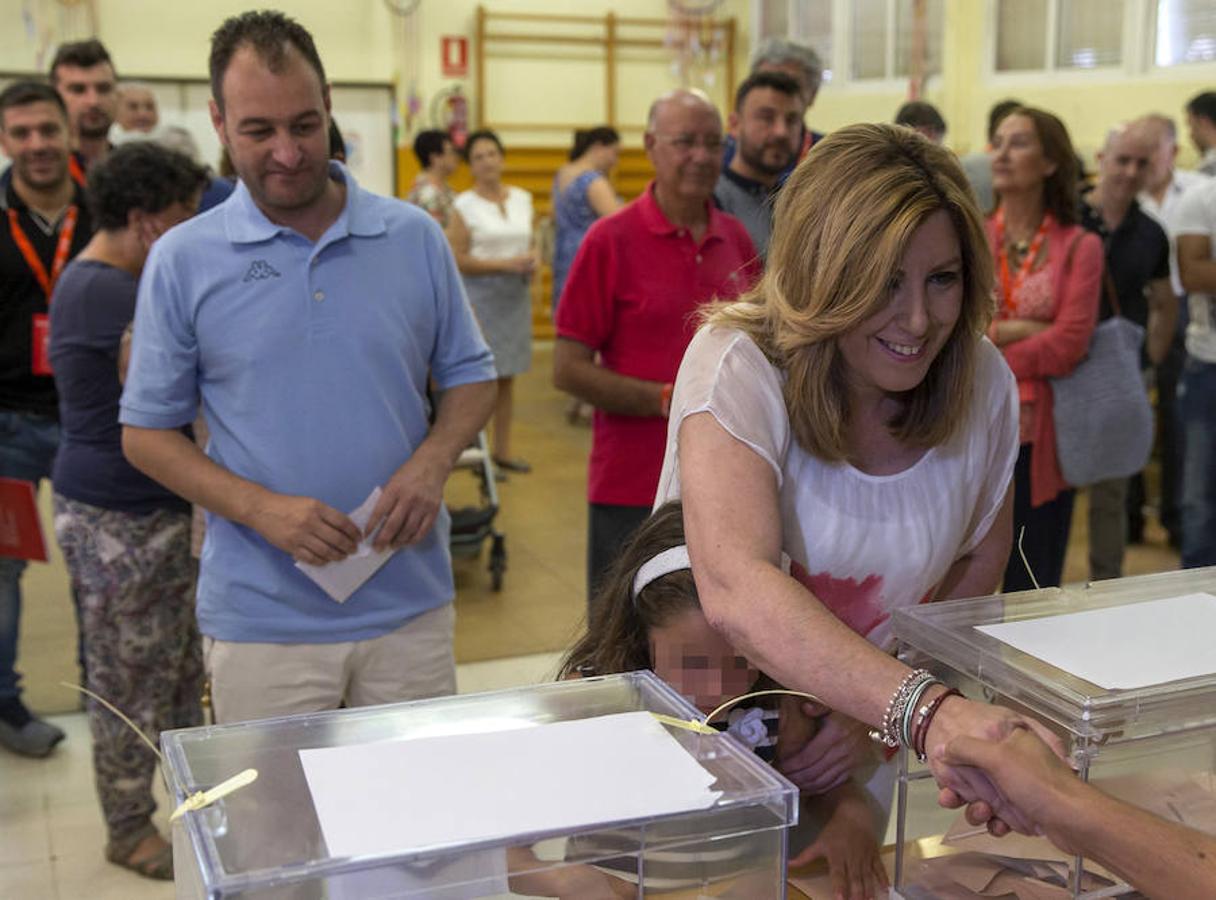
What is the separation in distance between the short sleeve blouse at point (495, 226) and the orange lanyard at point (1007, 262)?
3.57 metres

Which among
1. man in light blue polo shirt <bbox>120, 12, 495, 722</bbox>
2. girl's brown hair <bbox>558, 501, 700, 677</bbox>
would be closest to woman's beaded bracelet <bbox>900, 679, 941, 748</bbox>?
girl's brown hair <bbox>558, 501, 700, 677</bbox>

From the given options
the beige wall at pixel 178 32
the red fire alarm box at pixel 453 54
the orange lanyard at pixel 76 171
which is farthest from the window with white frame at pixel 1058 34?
the orange lanyard at pixel 76 171

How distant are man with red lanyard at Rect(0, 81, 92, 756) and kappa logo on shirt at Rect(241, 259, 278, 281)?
1361 millimetres

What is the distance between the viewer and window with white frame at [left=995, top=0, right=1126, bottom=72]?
7836mm

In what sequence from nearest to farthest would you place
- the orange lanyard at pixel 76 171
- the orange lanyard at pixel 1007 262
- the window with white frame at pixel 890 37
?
the orange lanyard at pixel 1007 262
the orange lanyard at pixel 76 171
the window with white frame at pixel 890 37

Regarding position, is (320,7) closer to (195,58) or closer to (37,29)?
(195,58)

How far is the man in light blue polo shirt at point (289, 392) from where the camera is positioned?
2000mm

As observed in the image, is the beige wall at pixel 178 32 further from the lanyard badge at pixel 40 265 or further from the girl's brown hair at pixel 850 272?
the girl's brown hair at pixel 850 272

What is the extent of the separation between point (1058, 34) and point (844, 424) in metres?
7.62

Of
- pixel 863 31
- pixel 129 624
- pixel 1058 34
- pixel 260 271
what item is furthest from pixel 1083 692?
pixel 863 31

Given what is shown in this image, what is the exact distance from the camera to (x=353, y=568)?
2.10 meters

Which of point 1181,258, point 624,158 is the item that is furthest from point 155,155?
point 624,158

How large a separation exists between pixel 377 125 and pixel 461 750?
9957 millimetres

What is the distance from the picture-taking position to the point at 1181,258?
3.79 meters
